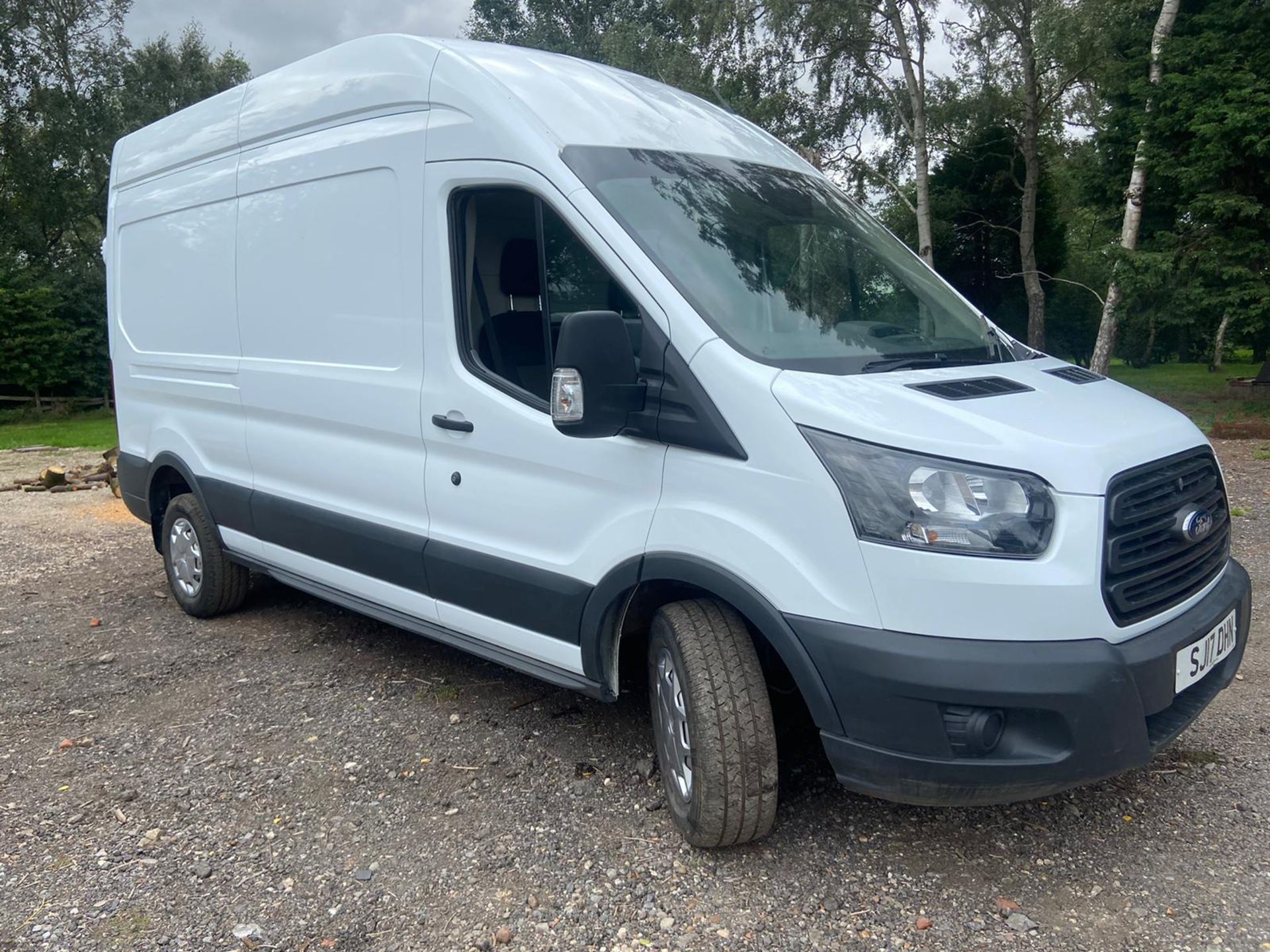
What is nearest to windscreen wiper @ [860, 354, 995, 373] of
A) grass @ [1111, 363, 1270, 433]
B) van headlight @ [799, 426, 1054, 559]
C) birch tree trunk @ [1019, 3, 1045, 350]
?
van headlight @ [799, 426, 1054, 559]

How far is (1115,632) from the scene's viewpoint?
2.54 m

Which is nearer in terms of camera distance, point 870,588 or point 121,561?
point 870,588

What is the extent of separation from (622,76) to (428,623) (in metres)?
2.34

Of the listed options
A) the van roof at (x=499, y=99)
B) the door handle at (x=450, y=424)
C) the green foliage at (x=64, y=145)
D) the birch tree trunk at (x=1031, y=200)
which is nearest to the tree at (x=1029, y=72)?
the birch tree trunk at (x=1031, y=200)

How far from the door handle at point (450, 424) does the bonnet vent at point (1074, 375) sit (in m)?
1.99

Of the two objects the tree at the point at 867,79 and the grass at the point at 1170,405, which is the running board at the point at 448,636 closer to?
the grass at the point at 1170,405

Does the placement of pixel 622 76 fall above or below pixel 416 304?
above

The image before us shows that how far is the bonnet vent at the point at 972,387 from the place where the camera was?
2.76 metres

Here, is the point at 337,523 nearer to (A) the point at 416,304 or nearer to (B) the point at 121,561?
(A) the point at 416,304

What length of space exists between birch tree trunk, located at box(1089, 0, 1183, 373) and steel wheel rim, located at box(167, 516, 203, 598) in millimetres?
13567

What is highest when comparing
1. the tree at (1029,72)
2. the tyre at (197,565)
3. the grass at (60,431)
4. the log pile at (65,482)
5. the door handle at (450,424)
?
the tree at (1029,72)

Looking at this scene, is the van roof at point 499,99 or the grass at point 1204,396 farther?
the grass at point 1204,396

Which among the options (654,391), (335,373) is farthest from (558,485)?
(335,373)

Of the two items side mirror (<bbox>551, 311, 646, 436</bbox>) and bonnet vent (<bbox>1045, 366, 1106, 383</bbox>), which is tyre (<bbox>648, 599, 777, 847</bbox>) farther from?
bonnet vent (<bbox>1045, 366, 1106, 383</bbox>)
